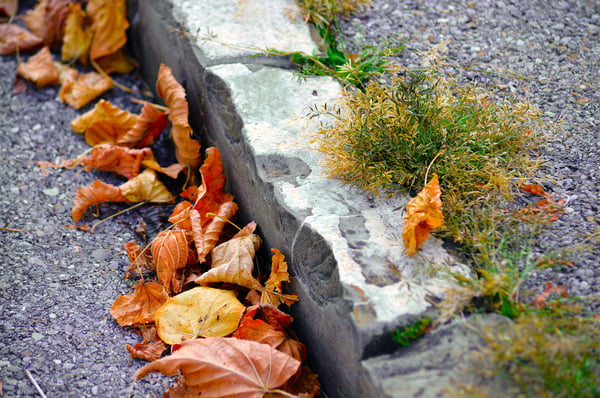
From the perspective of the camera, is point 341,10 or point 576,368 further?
point 341,10

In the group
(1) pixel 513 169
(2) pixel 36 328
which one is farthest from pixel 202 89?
(1) pixel 513 169

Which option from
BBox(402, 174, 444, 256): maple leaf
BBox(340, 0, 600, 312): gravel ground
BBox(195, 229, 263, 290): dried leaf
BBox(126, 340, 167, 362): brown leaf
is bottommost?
BBox(126, 340, 167, 362): brown leaf

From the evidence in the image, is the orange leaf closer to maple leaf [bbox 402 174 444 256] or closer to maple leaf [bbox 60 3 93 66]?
maple leaf [bbox 60 3 93 66]

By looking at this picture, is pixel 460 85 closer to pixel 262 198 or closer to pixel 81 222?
pixel 262 198

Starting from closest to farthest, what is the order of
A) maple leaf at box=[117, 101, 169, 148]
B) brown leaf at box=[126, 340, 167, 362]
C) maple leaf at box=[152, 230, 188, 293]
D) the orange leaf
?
brown leaf at box=[126, 340, 167, 362]
maple leaf at box=[152, 230, 188, 293]
the orange leaf
maple leaf at box=[117, 101, 169, 148]

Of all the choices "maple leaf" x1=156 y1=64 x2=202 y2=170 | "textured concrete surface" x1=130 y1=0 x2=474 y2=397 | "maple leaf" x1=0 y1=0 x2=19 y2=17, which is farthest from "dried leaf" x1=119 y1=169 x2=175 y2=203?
"maple leaf" x1=0 y1=0 x2=19 y2=17

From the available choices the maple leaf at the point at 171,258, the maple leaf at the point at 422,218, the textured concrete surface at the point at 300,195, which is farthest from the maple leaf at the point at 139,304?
the maple leaf at the point at 422,218

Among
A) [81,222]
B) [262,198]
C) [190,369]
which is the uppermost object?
[262,198]
